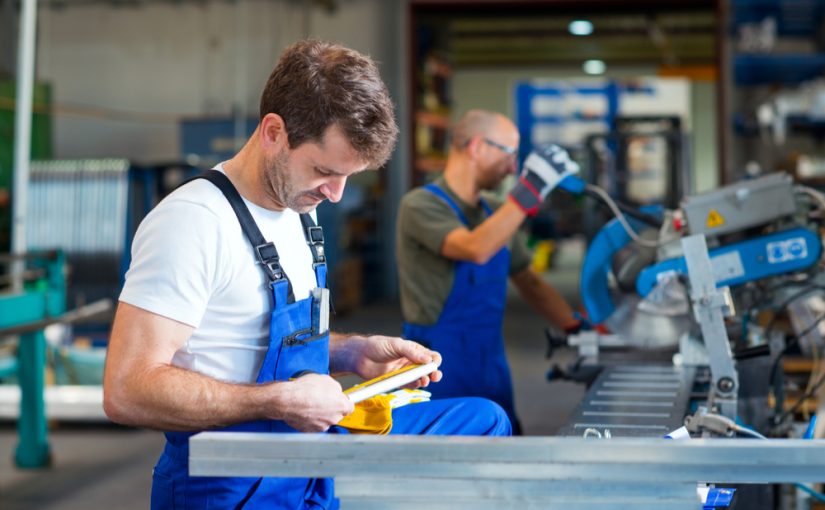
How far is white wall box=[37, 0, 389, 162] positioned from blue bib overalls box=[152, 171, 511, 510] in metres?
11.5

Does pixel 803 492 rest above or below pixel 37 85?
below

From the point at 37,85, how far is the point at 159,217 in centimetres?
1256

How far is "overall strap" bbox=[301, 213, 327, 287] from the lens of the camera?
214 cm

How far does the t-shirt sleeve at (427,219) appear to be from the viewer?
374cm

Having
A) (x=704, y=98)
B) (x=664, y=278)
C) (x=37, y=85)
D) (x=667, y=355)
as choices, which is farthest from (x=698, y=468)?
(x=704, y=98)

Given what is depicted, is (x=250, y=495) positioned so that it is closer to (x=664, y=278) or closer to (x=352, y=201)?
(x=664, y=278)

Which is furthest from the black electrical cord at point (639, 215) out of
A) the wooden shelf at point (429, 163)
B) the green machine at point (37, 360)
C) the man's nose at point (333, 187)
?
the wooden shelf at point (429, 163)

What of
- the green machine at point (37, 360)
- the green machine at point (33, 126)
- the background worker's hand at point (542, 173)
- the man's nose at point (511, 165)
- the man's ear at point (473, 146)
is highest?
the green machine at point (33, 126)

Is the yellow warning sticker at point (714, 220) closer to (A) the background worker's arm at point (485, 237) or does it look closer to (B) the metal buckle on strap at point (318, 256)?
(A) the background worker's arm at point (485, 237)

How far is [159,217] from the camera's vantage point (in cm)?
188

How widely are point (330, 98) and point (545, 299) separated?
7.44 ft

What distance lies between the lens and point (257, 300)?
1.97m

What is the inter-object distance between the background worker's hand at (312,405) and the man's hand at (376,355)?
1.30ft

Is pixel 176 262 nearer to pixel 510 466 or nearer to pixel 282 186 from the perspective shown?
pixel 282 186
